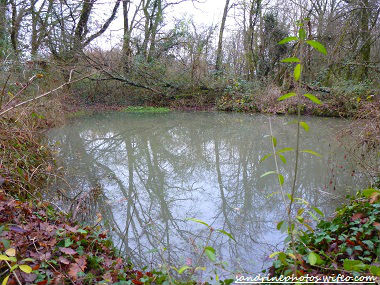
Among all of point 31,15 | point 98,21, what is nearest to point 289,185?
point 31,15

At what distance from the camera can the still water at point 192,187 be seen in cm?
288

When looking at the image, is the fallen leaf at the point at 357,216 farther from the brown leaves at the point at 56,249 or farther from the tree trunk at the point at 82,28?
the tree trunk at the point at 82,28

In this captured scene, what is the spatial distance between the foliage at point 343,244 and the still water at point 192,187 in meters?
0.50

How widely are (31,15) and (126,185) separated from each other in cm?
1097

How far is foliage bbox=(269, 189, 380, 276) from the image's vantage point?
1.84 metres

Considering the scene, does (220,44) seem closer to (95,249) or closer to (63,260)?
(95,249)

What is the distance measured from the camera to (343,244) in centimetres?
208

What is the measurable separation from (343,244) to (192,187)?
270cm

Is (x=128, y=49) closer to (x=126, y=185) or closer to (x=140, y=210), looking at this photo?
(x=126, y=185)

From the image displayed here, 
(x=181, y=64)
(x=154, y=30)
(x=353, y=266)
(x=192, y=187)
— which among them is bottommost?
(x=192, y=187)

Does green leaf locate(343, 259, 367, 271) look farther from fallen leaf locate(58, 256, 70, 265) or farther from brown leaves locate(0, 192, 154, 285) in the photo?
fallen leaf locate(58, 256, 70, 265)

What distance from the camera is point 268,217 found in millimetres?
3451

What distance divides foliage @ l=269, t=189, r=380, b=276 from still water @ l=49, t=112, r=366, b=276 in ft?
1.63

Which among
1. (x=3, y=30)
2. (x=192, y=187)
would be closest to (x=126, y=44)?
(x=3, y=30)
